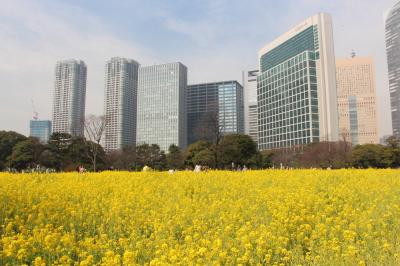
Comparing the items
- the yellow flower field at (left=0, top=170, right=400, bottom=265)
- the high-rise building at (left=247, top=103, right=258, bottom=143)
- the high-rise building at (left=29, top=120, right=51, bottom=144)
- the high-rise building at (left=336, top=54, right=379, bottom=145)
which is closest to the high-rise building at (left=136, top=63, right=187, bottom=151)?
the high-rise building at (left=247, top=103, right=258, bottom=143)

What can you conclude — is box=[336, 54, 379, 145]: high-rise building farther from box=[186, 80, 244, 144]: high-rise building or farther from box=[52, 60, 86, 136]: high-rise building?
box=[52, 60, 86, 136]: high-rise building

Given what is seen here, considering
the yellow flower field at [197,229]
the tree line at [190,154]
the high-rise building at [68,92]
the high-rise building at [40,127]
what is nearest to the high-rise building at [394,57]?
the tree line at [190,154]

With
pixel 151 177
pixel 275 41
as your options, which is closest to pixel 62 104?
pixel 275 41

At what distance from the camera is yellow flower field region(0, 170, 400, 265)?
3.79 meters

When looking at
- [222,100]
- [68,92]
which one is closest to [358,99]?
[222,100]

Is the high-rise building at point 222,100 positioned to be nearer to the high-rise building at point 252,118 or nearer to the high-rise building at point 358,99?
the high-rise building at point 252,118

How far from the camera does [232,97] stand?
533 feet

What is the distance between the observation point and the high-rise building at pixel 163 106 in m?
139

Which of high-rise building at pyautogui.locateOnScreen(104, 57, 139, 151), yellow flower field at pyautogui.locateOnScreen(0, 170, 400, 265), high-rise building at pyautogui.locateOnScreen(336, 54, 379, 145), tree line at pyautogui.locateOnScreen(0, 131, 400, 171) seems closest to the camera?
yellow flower field at pyautogui.locateOnScreen(0, 170, 400, 265)

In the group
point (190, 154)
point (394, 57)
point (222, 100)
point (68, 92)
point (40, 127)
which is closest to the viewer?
point (190, 154)

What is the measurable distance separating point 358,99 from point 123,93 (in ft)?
358

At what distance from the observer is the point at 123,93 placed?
144 m

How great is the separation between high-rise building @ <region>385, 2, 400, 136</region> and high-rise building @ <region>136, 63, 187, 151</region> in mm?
86097

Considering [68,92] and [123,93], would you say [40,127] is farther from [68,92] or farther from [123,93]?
[123,93]
